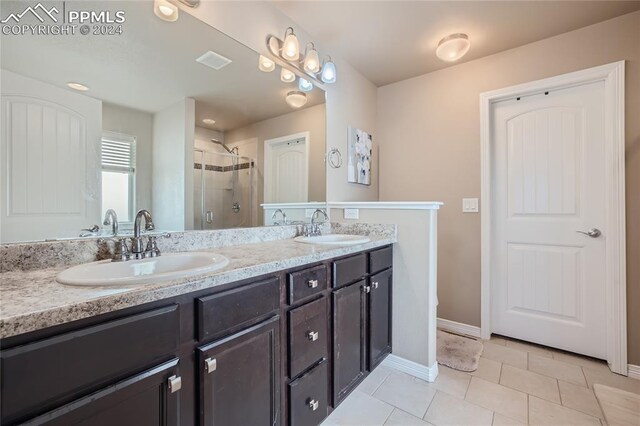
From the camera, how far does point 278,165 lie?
6.39 ft

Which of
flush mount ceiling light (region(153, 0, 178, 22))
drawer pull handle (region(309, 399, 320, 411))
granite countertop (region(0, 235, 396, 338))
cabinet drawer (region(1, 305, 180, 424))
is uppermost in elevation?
flush mount ceiling light (region(153, 0, 178, 22))

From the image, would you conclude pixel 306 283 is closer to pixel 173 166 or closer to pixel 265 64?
pixel 173 166

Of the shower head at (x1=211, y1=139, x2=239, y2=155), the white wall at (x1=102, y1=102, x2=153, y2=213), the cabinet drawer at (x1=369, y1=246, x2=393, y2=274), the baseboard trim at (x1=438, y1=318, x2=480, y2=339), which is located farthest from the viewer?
the baseboard trim at (x1=438, y1=318, x2=480, y2=339)

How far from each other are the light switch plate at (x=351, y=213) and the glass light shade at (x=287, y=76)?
1.05 m

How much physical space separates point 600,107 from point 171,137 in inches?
114

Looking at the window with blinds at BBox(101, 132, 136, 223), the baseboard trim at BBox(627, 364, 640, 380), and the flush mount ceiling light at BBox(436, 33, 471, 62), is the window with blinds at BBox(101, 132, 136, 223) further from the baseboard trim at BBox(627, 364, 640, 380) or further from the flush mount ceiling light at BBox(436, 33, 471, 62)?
the baseboard trim at BBox(627, 364, 640, 380)

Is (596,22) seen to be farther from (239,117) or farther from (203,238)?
(203,238)

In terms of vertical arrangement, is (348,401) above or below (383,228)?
below

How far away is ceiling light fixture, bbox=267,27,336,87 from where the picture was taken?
72.6 inches

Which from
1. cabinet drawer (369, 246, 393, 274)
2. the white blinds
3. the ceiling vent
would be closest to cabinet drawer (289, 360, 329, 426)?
cabinet drawer (369, 246, 393, 274)

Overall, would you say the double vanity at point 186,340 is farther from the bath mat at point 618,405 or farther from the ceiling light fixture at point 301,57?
the bath mat at point 618,405

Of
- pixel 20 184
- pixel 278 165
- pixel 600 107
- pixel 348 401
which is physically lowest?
pixel 348 401

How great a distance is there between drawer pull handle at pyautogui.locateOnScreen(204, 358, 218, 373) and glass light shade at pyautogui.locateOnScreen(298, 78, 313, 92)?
183 centimetres

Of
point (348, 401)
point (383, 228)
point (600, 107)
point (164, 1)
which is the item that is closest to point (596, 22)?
point (600, 107)
